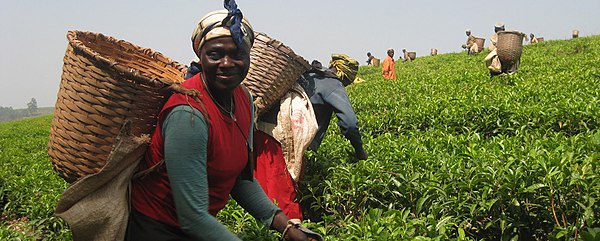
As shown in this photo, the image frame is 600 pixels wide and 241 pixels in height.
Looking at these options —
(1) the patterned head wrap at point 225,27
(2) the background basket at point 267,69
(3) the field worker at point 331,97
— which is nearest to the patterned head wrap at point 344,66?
(3) the field worker at point 331,97

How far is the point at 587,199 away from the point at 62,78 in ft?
8.30

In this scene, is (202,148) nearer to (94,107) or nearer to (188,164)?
(188,164)

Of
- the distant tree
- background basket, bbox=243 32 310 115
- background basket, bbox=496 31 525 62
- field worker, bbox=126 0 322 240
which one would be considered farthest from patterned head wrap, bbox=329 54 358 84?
the distant tree

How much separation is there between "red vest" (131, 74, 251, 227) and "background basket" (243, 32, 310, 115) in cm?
121

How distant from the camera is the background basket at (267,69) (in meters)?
3.20

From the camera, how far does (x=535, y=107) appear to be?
18.6 ft

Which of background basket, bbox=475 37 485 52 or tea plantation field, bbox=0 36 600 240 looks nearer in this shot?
tea plantation field, bbox=0 36 600 240

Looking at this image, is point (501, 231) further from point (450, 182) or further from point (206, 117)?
point (206, 117)

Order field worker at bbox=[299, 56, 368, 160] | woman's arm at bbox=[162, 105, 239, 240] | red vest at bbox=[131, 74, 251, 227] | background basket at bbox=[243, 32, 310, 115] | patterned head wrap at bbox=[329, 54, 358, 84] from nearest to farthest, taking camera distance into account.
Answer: woman's arm at bbox=[162, 105, 239, 240] → red vest at bbox=[131, 74, 251, 227] → background basket at bbox=[243, 32, 310, 115] → field worker at bbox=[299, 56, 368, 160] → patterned head wrap at bbox=[329, 54, 358, 84]

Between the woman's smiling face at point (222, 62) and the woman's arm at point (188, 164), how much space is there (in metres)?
0.18

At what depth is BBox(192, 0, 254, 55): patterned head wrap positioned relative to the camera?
5.83 ft

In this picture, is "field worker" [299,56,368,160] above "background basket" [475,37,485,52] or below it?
below

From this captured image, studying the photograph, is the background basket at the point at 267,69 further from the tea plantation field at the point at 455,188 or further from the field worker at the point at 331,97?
the tea plantation field at the point at 455,188

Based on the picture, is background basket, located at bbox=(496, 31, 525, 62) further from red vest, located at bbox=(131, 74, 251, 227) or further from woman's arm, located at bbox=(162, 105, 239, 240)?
woman's arm, located at bbox=(162, 105, 239, 240)
